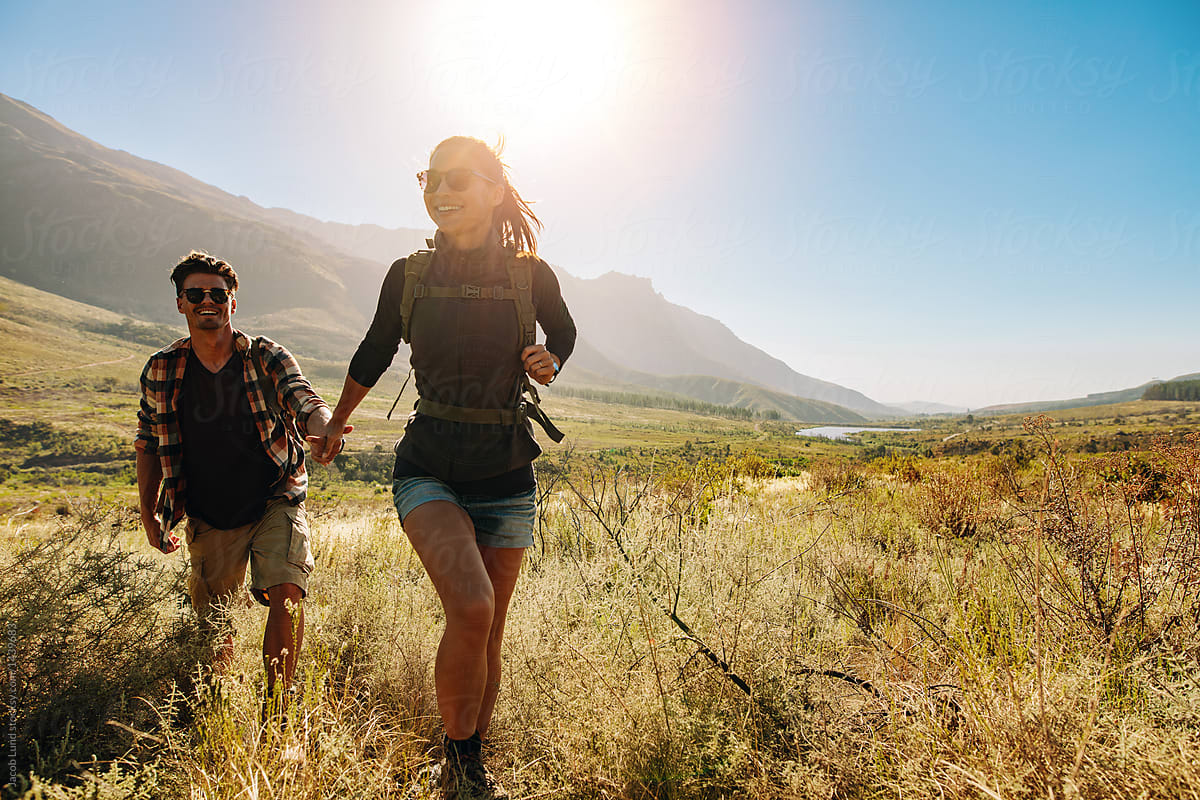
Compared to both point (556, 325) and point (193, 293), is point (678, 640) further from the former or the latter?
point (193, 293)

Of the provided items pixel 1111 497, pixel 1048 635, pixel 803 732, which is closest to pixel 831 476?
pixel 1111 497

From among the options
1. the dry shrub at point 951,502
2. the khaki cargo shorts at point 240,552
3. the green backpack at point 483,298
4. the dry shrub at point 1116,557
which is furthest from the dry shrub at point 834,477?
the khaki cargo shorts at point 240,552

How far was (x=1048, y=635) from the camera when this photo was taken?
7.86 feet

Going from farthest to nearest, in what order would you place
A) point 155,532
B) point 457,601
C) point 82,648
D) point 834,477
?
point 834,477 < point 155,532 < point 82,648 < point 457,601

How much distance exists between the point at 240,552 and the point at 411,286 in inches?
70.6

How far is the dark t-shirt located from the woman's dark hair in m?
1.65

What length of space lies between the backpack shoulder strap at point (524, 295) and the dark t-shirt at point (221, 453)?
65.5 inches

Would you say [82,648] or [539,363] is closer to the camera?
[539,363]

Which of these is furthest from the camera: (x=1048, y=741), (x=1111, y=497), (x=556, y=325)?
(x=1111, y=497)

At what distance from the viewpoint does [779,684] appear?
2445mm

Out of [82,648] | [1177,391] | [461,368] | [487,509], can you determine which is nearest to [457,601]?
[487,509]

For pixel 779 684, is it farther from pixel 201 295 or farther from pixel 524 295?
pixel 201 295

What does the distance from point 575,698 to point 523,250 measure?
78.9 inches

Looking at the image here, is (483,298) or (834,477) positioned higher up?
(483,298)
